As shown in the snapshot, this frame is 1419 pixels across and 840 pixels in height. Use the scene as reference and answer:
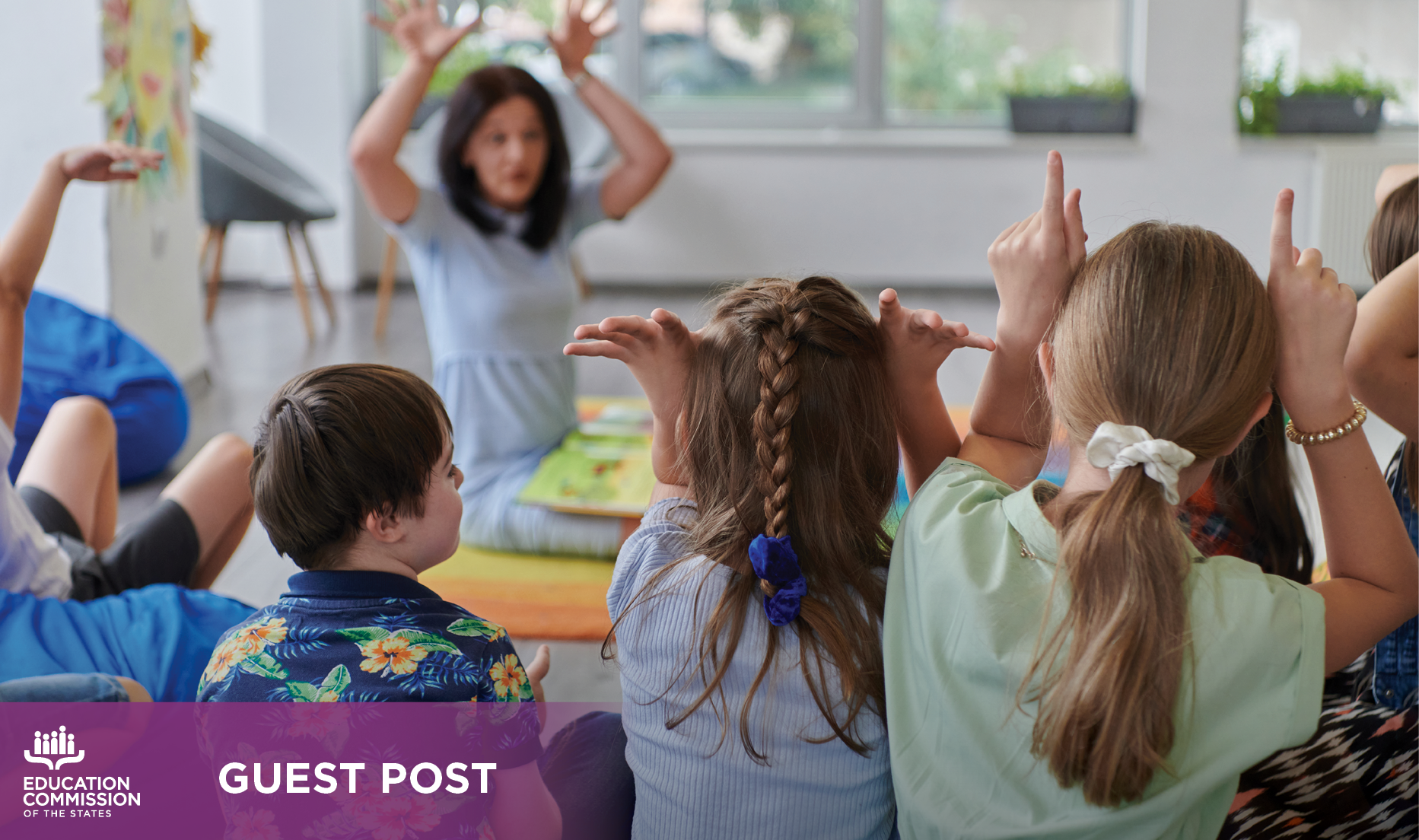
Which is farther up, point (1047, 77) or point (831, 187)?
point (1047, 77)

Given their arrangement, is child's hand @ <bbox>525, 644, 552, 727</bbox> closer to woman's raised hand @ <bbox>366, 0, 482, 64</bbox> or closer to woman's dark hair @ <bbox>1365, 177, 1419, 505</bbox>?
woman's dark hair @ <bbox>1365, 177, 1419, 505</bbox>

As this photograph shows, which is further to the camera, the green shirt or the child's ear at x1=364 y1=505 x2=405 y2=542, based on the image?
the child's ear at x1=364 y1=505 x2=405 y2=542

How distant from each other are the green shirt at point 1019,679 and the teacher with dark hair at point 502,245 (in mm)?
1269

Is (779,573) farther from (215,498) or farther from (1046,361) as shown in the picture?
(215,498)

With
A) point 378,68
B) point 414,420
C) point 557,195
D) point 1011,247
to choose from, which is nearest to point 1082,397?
point 1011,247

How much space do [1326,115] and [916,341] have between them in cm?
551

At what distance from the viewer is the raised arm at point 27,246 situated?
1398mm

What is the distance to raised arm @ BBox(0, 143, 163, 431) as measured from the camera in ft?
4.59

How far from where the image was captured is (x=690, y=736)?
948 mm

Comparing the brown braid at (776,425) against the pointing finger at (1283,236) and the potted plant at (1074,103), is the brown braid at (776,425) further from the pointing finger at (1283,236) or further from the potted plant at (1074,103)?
the potted plant at (1074,103)

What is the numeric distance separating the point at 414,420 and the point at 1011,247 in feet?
1.81

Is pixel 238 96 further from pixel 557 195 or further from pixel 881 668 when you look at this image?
pixel 881 668

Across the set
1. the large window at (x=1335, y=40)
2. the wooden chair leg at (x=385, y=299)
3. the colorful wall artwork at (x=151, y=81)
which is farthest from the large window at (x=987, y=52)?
the colorful wall artwork at (x=151, y=81)

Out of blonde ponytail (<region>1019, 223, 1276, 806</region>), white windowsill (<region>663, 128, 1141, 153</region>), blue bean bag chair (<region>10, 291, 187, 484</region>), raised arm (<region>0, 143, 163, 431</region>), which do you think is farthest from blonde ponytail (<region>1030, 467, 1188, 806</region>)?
white windowsill (<region>663, 128, 1141, 153</region>)
